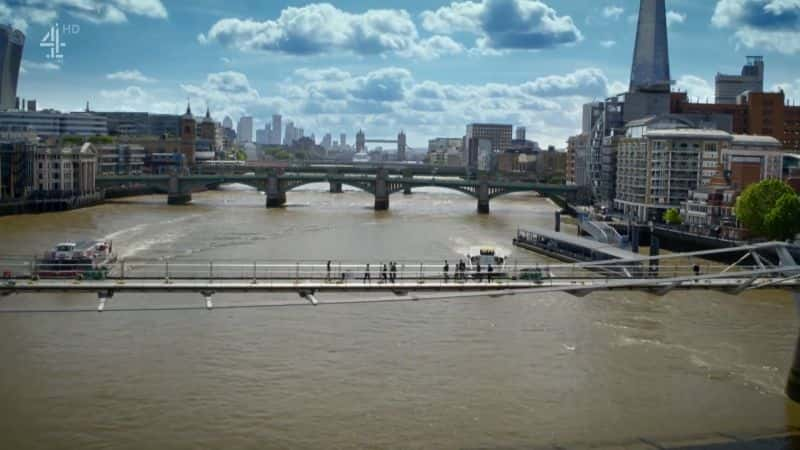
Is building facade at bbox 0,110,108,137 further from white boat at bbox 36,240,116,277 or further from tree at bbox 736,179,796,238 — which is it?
tree at bbox 736,179,796,238

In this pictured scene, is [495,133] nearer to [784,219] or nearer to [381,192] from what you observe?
[381,192]

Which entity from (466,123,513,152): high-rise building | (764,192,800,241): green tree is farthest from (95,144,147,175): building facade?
(466,123,513,152): high-rise building

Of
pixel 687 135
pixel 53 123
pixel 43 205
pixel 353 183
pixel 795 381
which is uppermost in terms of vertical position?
pixel 53 123

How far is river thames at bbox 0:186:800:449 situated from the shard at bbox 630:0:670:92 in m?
46.1

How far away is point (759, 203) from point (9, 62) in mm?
68527

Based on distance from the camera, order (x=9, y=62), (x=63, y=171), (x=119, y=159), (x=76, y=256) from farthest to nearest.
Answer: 1. (x=9, y=62)
2. (x=119, y=159)
3. (x=63, y=171)
4. (x=76, y=256)

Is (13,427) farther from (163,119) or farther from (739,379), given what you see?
(163,119)

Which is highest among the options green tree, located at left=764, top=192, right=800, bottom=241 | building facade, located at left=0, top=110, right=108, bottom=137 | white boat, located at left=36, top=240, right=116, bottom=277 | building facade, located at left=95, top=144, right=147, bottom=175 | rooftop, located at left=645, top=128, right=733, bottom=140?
building facade, located at left=0, top=110, right=108, bottom=137

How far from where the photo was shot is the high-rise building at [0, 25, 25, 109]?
73.1m

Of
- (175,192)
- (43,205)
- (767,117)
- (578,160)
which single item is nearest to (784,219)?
(43,205)

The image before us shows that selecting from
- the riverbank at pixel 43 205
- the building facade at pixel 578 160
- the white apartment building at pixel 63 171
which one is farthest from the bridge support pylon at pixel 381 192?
the white apartment building at pixel 63 171

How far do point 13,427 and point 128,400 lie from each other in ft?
4.21

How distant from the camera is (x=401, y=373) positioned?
11.7 m

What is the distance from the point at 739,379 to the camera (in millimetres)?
11930
